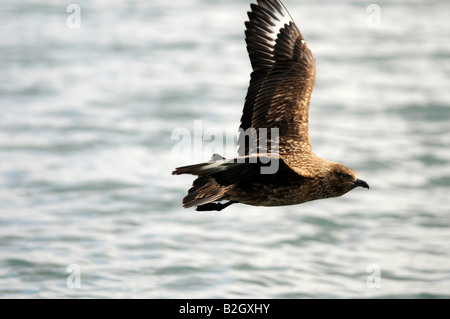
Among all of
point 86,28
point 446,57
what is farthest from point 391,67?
point 86,28

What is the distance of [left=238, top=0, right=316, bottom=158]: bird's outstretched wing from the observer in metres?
9.05

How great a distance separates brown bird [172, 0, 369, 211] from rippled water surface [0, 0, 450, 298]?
14.0 feet

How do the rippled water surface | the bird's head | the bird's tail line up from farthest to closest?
the rippled water surface
the bird's head
the bird's tail

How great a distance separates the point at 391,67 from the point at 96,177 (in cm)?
998

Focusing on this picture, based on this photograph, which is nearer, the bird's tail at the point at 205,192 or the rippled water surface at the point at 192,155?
the bird's tail at the point at 205,192

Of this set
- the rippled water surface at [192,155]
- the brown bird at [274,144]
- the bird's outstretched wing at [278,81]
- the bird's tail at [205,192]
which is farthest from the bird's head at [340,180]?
the rippled water surface at [192,155]

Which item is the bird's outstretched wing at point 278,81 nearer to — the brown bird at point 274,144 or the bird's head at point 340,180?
the brown bird at point 274,144

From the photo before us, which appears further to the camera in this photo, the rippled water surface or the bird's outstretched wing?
the rippled water surface

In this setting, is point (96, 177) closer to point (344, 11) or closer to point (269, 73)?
point (269, 73)

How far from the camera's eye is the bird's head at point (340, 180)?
27.5 ft

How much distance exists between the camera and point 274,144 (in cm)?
891

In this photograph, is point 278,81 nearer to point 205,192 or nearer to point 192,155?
point 205,192

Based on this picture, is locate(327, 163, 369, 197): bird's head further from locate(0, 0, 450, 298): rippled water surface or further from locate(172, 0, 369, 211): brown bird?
locate(0, 0, 450, 298): rippled water surface

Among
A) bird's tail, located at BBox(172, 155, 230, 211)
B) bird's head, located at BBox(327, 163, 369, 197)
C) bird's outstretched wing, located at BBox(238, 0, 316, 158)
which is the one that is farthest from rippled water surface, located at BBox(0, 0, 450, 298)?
bird's tail, located at BBox(172, 155, 230, 211)
